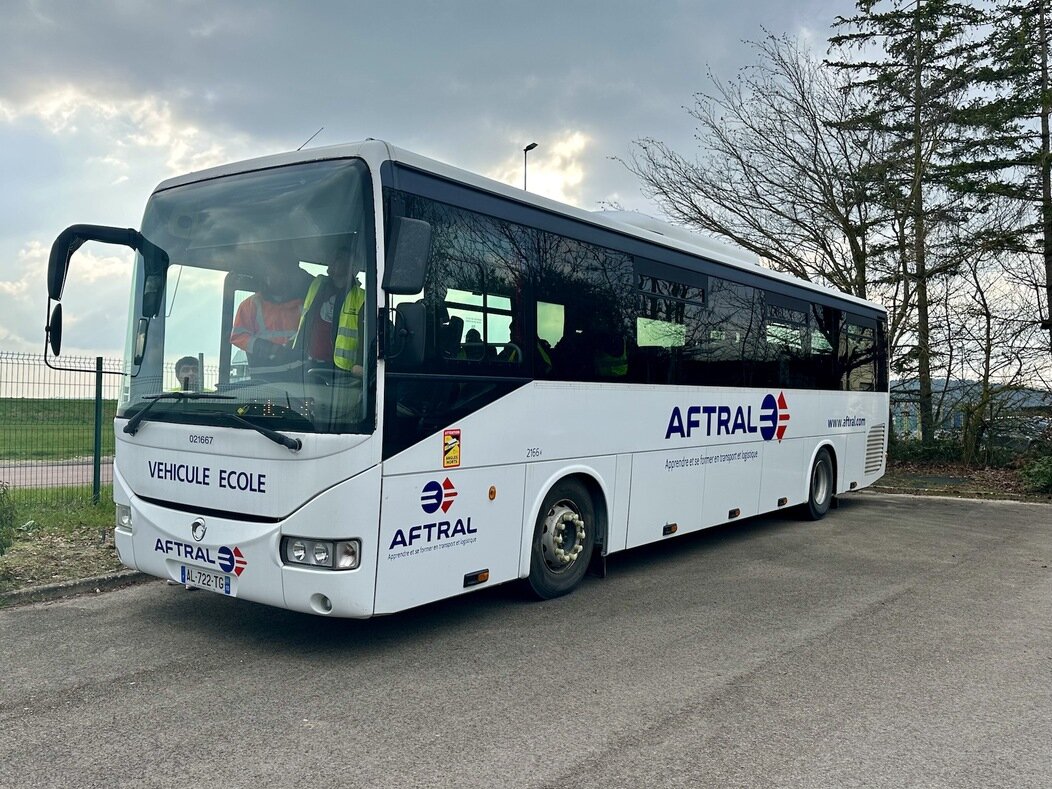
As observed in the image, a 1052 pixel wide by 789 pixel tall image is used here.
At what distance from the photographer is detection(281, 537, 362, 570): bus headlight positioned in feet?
16.8

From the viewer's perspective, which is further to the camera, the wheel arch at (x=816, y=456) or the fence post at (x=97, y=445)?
the wheel arch at (x=816, y=456)

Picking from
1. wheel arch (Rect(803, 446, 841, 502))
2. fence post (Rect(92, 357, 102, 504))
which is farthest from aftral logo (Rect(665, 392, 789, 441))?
fence post (Rect(92, 357, 102, 504))

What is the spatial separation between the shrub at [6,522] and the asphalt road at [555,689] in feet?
3.69

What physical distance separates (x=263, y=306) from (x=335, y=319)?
1.92ft

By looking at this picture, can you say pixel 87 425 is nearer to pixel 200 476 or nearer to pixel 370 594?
pixel 200 476

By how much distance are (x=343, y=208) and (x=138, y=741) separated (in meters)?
3.06

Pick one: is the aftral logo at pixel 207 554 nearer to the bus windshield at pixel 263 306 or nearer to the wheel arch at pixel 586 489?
the bus windshield at pixel 263 306

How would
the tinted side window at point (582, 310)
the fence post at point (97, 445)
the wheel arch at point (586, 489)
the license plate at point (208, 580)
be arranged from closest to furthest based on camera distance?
the license plate at point (208, 580), the wheel arch at point (586, 489), the tinted side window at point (582, 310), the fence post at point (97, 445)

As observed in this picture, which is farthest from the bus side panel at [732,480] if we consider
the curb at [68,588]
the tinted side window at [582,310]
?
the curb at [68,588]

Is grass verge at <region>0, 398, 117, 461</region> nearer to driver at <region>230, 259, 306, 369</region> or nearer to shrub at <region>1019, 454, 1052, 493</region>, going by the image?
driver at <region>230, 259, 306, 369</region>

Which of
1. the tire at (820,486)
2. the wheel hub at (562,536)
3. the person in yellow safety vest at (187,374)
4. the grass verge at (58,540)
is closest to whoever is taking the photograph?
the person in yellow safety vest at (187,374)

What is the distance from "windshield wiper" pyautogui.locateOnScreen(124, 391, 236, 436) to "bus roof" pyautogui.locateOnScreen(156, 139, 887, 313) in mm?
1488

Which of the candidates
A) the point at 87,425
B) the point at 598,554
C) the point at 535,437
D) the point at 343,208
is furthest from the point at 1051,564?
the point at 87,425

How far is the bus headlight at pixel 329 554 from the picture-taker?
202 inches
